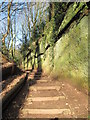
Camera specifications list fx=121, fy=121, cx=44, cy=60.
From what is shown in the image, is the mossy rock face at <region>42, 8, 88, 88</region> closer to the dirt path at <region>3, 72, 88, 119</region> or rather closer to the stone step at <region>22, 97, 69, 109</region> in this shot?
the dirt path at <region>3, 72, 88, 119</region>

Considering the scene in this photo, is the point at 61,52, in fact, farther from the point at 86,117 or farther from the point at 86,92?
the point at 86,117

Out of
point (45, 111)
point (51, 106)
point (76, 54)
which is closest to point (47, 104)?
point (51, 106)

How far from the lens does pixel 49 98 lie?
2.75m

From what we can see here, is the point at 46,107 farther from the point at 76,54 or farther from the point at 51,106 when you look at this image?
the point at 76,54

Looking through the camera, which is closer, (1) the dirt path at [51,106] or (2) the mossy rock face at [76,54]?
(1) the dirt path at [51,106]

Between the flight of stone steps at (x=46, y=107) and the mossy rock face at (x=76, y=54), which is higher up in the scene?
the mossy rock face at (x=76, y=54)

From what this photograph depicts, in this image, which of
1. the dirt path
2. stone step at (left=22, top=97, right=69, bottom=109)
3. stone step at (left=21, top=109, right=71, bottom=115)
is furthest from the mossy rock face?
stone step at (left=21, top=109, right=71, bottom=115)

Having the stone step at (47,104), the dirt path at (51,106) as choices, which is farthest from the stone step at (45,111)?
the stone step at (47,104)

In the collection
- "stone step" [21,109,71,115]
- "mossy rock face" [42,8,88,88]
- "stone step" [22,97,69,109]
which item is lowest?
"stone step" [21,109,71,115]

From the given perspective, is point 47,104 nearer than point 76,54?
Yes

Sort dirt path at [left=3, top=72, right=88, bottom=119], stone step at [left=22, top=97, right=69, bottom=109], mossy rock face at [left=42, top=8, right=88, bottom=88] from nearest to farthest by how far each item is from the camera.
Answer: dirt path at [left=3, top=72, right=88, bottom=119], stone step at [left=22, top=97, right=69, bottom=109], mossy rock face at [left=42, top=8, right=88, bottom=88]

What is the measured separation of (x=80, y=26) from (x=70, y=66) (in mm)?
1115

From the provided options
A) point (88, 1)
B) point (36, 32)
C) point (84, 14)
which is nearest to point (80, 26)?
point (84, 14)

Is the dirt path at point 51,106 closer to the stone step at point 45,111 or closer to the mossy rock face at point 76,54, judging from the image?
the stone step at point 45,111
